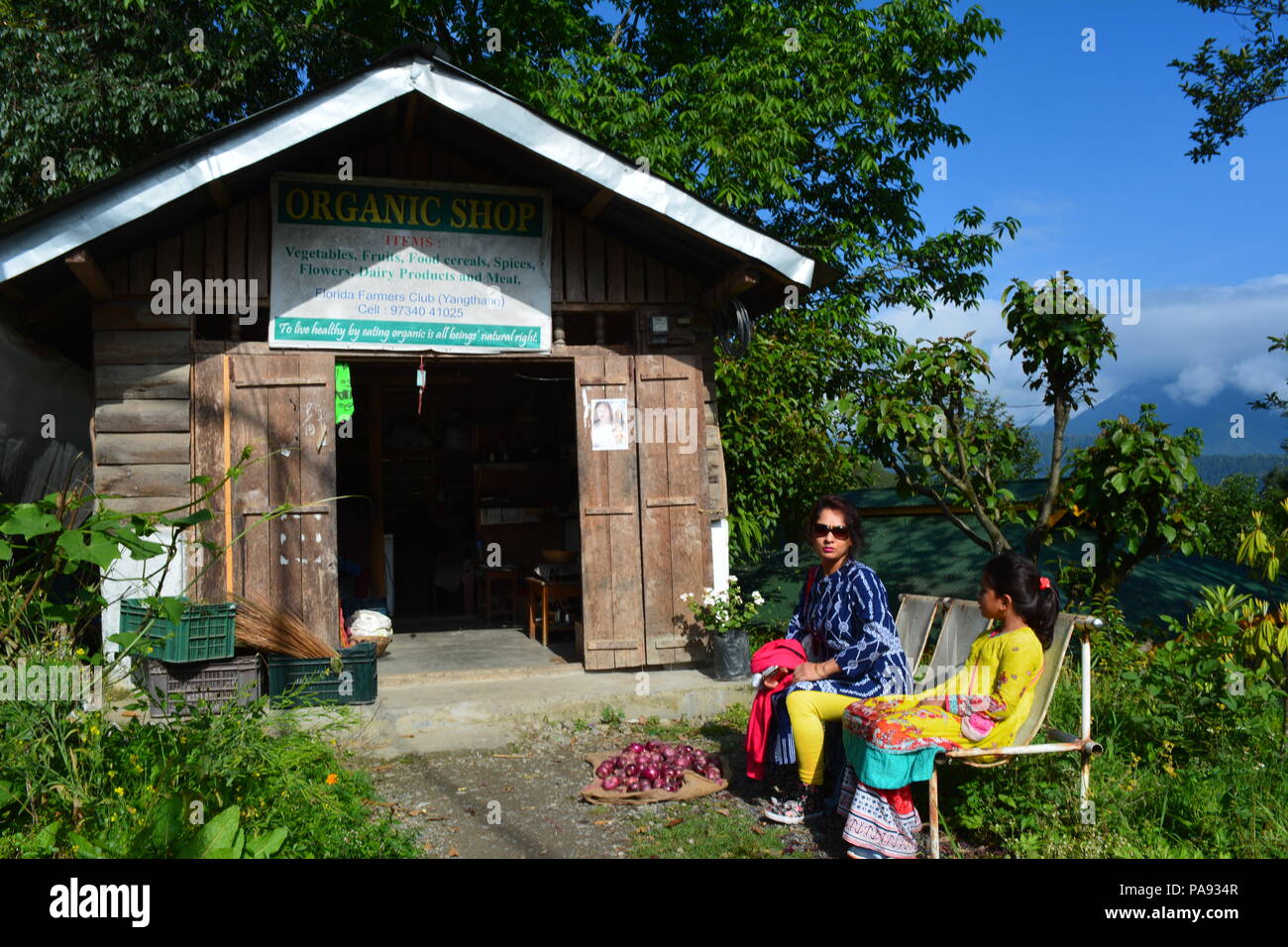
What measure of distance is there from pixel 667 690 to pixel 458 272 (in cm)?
346

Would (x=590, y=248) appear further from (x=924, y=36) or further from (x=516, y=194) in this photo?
(x=924, y=36)

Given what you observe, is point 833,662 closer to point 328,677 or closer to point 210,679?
point 328,677

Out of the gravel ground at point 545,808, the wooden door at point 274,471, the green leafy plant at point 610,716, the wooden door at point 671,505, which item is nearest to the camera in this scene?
the gravel ground at point 545,808

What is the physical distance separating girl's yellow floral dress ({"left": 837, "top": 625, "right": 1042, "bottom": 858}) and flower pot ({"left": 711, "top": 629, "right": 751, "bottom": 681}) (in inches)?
107

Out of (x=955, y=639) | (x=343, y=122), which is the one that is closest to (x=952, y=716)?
(x=955, y=639)

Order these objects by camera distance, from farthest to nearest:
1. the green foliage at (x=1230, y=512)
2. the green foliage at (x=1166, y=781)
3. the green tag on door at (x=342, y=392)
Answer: the green foliage at (x=1230, y=512) → the green tag on door at (x=342, y=392) → the green foliage at (x=1166, y=781)

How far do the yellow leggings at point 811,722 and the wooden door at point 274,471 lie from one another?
3627 millimetres

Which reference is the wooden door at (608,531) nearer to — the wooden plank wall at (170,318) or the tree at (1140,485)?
the wooden plank wall at (170,318)

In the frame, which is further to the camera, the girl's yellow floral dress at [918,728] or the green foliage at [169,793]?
the girl's yellow floral dress at [918,728]

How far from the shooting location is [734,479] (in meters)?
9.86

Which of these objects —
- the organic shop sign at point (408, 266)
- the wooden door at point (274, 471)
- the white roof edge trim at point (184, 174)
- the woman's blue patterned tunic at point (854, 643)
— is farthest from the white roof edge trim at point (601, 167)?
the woman's blue patterned tunic at point (854, 643)

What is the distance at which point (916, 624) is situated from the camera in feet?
18.0

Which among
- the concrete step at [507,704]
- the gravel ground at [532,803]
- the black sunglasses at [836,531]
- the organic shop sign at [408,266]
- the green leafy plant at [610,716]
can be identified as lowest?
the gravel ground at [532,803]

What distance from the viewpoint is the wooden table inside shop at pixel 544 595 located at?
9.18 metres
